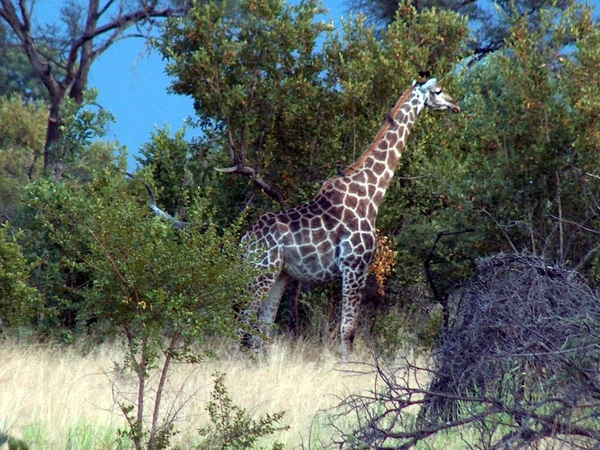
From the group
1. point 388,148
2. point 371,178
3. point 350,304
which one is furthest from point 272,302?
point 388,148

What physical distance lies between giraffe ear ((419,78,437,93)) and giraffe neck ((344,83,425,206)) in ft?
0.18

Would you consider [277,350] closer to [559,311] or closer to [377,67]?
[377,67]

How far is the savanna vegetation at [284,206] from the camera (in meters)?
6.23

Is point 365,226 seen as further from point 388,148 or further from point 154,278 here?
point 154,278

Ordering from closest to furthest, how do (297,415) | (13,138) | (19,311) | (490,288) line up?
(490,288)
(297,415)
(19,311)
(13,138)

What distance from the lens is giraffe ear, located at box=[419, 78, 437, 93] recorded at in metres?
10.6

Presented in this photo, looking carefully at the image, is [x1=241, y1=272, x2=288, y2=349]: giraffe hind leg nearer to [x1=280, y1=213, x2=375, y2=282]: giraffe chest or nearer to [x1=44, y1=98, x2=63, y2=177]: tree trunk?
[x1=280, y1=213, x2=375, y2=282]: giraffe chest

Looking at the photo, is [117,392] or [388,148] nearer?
[117,392]

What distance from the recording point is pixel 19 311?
1002 cm

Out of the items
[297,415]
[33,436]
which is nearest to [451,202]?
[297,415]

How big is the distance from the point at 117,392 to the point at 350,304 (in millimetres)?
3106

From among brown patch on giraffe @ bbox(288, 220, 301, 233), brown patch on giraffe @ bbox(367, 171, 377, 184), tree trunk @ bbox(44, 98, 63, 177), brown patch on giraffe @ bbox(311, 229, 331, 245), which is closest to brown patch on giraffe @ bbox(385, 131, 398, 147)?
brown patch on giraffe @ bbox(367, 171, 377, 184)

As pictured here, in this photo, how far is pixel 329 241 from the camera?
9.94m

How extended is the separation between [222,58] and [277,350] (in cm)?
360
